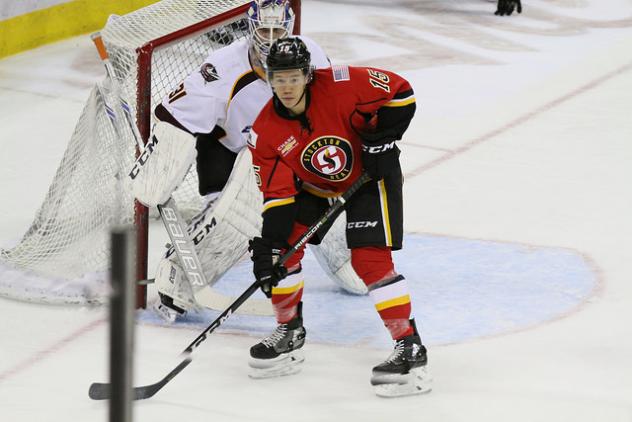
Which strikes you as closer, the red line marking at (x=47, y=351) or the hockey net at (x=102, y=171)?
the red line marking at (x=47, y=351)

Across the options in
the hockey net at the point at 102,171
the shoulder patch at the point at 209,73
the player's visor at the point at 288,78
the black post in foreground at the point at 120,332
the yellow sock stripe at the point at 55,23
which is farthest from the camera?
the yellow sock stripe at the point at 55,23

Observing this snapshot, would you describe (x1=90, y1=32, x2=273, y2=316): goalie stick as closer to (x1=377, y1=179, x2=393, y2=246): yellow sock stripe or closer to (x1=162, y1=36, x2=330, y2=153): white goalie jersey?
(x1=162, y1=36, x2=330, y2=153): white goalie jersey

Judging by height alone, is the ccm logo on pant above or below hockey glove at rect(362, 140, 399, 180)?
below

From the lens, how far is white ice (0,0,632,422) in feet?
10.8

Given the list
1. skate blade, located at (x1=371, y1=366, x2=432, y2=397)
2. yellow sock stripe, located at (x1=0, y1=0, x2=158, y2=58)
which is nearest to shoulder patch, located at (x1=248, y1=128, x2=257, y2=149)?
skate blade, located at (x1=371, y1=366, x2=432, y2=397)

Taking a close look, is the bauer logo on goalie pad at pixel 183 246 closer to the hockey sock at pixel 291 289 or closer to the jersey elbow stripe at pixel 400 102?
the hockey sock at pixel 291 289

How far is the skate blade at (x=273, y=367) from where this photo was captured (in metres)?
3.44

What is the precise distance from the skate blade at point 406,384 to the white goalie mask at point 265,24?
0.98m

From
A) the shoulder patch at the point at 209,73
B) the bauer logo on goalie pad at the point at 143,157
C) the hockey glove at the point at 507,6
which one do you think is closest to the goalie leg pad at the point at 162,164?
the bauer logo on goalie pad at the point at 143,157

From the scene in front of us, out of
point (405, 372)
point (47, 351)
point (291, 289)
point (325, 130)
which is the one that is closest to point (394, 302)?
point (405, 372)

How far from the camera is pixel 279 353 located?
3465 mm

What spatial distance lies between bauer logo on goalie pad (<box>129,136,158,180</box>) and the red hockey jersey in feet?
1.59

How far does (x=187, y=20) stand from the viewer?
401 centimetres

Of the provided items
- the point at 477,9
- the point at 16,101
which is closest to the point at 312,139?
the point at 16,101
